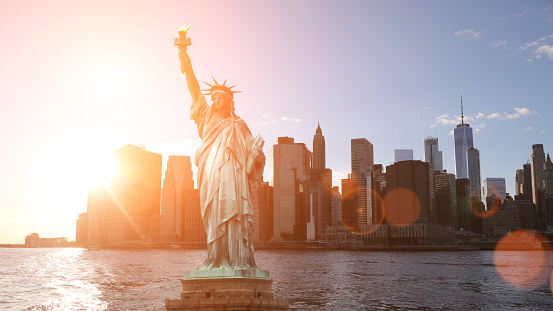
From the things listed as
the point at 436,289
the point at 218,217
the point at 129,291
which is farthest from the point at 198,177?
the point at 436,289

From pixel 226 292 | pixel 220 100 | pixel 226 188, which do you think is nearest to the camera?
pixel 226 292

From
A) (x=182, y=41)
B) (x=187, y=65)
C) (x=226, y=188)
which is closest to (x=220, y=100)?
(x=187, y=65)

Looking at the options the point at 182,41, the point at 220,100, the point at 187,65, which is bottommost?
the point at 220,100

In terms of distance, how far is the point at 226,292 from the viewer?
1808 cm

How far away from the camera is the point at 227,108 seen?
21109 millimetres

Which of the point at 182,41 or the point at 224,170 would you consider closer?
the point at 224,170

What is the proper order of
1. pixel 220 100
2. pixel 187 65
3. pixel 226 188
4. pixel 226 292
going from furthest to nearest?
1. pixel 187 65
2. pixel 220 100
3. pixel 226 188
4. pixel 226 292

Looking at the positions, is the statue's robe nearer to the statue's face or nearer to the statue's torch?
the statue's face

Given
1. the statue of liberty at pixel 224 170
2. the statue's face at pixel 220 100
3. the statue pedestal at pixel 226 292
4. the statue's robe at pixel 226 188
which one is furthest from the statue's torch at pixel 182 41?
the statue pedestal at pixel 226 292

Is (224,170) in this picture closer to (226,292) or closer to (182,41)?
(226,292)

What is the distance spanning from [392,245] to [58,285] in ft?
531

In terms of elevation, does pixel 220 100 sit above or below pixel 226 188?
above

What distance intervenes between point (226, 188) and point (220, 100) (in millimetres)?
3813

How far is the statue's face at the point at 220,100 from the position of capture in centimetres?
2095
